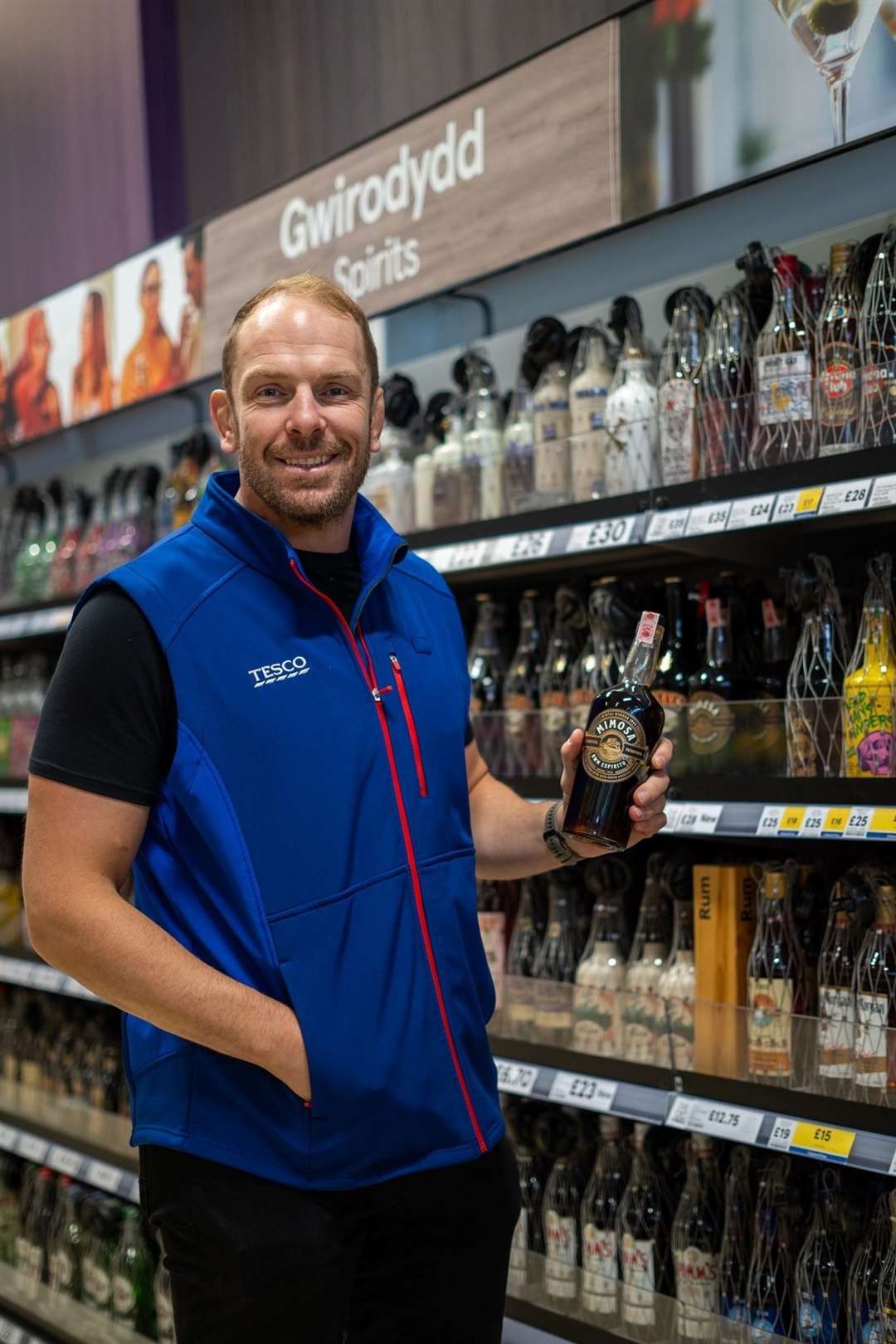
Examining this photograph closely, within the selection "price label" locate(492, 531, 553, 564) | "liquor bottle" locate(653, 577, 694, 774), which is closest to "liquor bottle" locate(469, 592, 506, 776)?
"price label" locate(492, 531, 553, 564)

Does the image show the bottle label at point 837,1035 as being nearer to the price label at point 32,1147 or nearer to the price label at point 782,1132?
the price label at point 782,1132

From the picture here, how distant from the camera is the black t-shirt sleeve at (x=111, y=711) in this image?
1639 millimetres

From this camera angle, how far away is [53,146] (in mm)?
5641

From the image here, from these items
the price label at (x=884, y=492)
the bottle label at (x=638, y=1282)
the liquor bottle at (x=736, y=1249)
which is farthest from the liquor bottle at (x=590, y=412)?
the bottle label at (x=638, y=1282)

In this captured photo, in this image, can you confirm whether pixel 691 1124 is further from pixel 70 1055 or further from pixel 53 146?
pixel 53 146

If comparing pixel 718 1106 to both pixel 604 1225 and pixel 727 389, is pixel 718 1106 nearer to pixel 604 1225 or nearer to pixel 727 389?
pixel 604 1225

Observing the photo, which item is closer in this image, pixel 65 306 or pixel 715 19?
pixel 715 19

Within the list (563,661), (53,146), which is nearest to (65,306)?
(53,146)

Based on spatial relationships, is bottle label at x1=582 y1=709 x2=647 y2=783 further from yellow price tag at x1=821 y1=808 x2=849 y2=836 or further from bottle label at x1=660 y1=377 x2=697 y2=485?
bottle label at x1=660 y1=377 x2=697 y2=485

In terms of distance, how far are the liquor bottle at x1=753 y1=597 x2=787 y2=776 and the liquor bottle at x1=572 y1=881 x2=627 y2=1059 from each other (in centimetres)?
55

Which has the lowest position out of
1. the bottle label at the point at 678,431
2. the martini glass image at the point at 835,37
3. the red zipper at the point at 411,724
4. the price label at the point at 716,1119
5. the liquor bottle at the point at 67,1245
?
the liquor bottle at the point at 67,1245

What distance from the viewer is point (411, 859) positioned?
5.90 feet

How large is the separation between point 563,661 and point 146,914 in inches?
62.5

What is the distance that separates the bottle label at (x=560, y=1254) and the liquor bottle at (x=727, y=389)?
147cm
